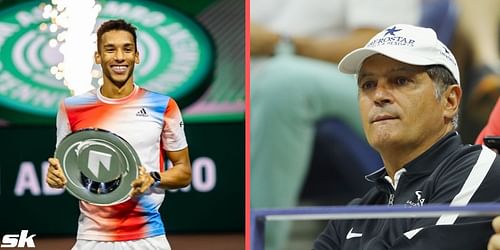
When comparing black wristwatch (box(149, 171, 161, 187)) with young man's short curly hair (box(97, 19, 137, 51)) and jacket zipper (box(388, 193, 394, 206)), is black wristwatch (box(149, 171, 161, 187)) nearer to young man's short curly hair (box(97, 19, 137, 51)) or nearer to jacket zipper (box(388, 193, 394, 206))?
young man's short curly hair (box(97, 19, 137, 51))

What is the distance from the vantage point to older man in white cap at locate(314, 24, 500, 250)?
5.32 feet

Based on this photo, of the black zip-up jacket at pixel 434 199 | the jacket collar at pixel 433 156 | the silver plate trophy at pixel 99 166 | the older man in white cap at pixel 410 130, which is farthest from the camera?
the silver plate trophy at pixel 99 166

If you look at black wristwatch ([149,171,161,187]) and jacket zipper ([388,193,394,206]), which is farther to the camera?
black wristwatch ([149,171,161,187])

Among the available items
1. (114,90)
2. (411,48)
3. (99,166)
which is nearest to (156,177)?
(99,166)

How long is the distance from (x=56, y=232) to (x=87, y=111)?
415 millimetres

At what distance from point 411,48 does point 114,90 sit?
4.71ft

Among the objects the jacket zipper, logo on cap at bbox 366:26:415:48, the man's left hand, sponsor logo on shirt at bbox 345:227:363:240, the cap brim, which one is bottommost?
the man's left hand

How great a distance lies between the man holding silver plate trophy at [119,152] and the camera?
9.65 ft

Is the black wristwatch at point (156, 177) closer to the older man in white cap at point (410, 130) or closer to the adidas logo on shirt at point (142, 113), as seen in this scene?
the adidas logo on shirt at point (142, 113)

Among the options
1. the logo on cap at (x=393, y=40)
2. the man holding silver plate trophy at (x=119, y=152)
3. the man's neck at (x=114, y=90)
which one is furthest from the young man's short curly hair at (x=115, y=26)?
the logo on cap at (x=393, y=40)

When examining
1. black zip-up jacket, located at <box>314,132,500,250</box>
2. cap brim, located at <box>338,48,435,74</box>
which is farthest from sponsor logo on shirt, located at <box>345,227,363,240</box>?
cap brim, located at <box>338,48,435,74</box>

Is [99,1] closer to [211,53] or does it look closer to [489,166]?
[211,53]

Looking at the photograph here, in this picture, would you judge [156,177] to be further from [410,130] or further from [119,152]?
[410,130]

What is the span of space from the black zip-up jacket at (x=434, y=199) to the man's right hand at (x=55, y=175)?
136cm
